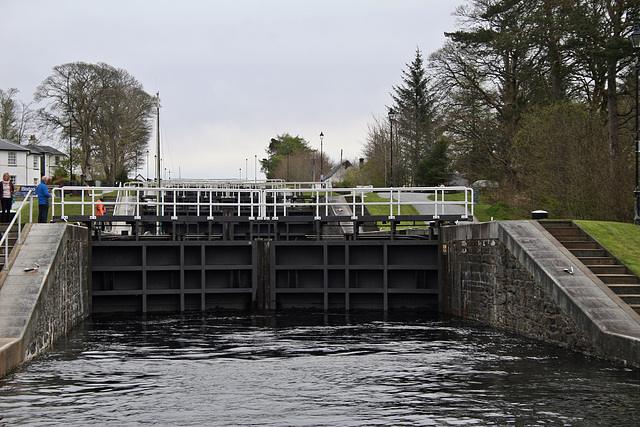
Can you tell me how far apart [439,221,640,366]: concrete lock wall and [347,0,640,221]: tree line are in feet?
22.6

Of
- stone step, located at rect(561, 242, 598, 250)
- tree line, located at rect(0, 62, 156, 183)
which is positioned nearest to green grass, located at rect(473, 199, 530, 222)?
stone step, located at rect(561, 242, 598, 250)

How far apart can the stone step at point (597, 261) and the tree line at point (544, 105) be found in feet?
25.4

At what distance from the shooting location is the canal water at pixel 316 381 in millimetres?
10211

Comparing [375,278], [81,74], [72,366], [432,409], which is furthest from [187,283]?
[81,74]

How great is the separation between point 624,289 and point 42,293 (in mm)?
11788

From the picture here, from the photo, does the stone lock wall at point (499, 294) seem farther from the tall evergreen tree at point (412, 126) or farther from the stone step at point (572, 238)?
the tall evergreen tree at point (412, 126)

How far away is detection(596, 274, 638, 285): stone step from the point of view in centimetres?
1617

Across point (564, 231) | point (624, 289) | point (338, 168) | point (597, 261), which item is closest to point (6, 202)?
point (564, 231)

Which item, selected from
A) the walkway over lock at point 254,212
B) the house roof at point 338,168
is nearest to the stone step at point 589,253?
the walkway over lock at point 254,212

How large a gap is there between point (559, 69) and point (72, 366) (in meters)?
28.0

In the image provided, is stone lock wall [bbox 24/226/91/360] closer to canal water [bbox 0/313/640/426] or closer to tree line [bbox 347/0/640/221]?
canal water [bbox 0/313/640/426]

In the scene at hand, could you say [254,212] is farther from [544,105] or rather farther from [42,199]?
[544,105]

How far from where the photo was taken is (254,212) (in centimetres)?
3253

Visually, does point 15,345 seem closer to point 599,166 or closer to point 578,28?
point 599,166
